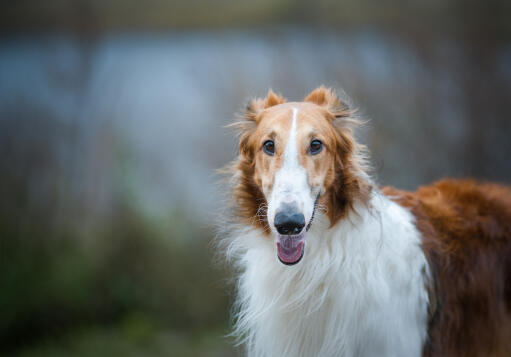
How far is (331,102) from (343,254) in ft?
3.48

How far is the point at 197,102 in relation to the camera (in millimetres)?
6578

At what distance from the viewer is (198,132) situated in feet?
21.5

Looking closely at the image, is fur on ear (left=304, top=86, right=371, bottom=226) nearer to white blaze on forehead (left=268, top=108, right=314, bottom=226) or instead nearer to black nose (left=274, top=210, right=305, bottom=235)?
white blaze on forehead (left=268, top=108, right=314, bottom=226)

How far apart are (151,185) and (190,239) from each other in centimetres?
99

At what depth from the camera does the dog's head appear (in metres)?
2.46

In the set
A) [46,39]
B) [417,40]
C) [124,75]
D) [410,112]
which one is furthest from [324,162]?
[46,39]

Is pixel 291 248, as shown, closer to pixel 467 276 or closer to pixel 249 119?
pixel 249 119

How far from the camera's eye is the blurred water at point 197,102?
6.02m

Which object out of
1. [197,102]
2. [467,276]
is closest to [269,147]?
[467,276]

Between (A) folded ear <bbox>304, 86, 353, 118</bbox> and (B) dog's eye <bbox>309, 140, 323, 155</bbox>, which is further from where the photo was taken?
(A) folded ear <bbox>304, 86, 353, 118</bbox>

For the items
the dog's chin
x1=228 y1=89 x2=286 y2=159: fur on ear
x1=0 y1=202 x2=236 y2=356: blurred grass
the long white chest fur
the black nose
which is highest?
x1=228 y1=89 x2=286 y2=159: fur on ear

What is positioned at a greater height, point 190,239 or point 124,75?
point 124,75

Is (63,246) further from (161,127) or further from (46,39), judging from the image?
(46,39)

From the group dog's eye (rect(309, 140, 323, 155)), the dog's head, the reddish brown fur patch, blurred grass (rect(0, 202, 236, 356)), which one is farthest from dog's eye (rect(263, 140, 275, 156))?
blurred grass (rect(0, 202, 236, 356))
